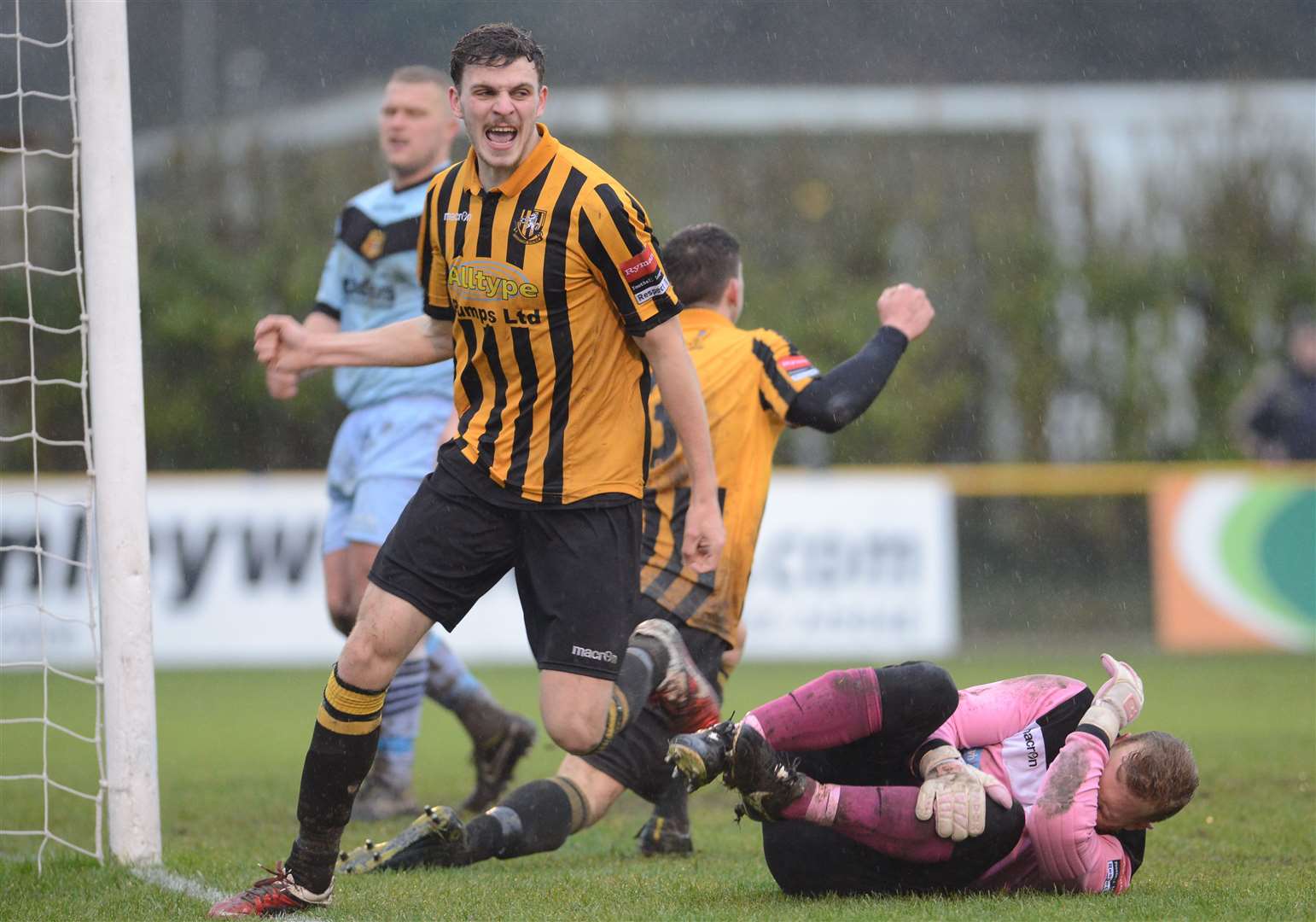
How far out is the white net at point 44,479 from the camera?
17.5 ft

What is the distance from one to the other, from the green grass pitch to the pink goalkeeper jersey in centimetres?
7

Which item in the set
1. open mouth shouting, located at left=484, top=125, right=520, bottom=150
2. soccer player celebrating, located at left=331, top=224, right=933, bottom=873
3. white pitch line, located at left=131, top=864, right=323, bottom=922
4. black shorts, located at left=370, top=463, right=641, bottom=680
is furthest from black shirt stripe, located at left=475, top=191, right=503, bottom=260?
white pitch line, located at left=131, top=864, right=323, bottom=922

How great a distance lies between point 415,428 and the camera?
252 inches

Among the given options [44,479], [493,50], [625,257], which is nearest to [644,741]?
[625,257]

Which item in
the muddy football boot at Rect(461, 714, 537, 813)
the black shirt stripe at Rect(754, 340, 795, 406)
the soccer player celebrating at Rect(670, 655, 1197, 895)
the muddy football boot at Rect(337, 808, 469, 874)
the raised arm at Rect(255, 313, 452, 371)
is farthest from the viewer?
the muddy football boot at Rect(461, 714, 537, 813)

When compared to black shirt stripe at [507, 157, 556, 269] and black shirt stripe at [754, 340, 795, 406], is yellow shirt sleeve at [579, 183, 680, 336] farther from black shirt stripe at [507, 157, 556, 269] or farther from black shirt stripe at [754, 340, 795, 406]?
black shirt stripe at [754, 340, 795, 406]

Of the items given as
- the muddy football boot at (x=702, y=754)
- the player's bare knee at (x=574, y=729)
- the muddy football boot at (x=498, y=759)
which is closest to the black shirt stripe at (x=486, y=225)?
the player's bare knee at (x=574, y=729)

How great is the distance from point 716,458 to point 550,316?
1.11 m

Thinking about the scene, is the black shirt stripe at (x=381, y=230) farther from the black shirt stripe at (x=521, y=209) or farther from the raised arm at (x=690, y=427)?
the raised arm at (x=690, y=427)

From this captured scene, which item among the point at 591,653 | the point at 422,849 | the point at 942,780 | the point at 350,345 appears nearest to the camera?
the point at 942,780

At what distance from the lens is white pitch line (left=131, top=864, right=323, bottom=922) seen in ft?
14.5

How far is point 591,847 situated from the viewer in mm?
5609

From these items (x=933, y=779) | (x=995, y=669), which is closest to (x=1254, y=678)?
(x=995, y=669)

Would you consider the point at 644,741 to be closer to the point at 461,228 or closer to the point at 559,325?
the point at 559,325
